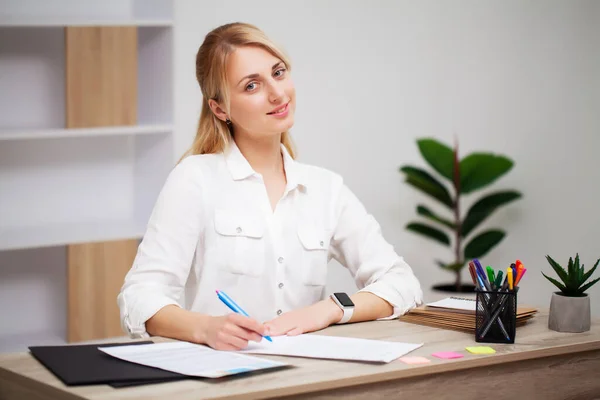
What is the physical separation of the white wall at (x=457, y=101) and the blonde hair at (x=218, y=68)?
5.90 feet

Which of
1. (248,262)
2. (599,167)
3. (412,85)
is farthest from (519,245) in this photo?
(248,262)

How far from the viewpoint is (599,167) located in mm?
4973

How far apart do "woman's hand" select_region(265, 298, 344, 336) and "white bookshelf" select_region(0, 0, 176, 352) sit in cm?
164

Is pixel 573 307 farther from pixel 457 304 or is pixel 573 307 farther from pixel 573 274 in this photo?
pixel 457 304

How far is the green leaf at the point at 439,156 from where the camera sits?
14.7 feet

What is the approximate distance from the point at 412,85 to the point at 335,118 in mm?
483

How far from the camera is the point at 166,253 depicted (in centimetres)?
222

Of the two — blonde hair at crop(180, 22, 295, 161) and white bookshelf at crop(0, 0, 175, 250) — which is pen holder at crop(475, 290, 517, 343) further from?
white bookshelf at crop(0, 0, 175, 250)

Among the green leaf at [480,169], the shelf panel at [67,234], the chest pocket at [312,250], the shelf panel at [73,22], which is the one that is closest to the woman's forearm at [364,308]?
the chest pocket at [312,250]

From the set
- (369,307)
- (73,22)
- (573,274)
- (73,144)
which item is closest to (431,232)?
(73,144)

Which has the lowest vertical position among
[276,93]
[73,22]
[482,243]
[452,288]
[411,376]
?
[452,288]

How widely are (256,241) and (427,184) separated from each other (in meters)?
2.25

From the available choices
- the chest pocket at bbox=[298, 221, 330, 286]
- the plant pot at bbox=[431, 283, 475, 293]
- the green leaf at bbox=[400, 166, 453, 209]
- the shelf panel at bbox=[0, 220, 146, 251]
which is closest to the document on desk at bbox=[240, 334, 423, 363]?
the chest pocket at bbox=[298, 221, 330, 286]

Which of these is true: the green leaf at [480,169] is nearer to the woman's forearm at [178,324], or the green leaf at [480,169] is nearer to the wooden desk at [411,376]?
the wooden desk at [411,376]
